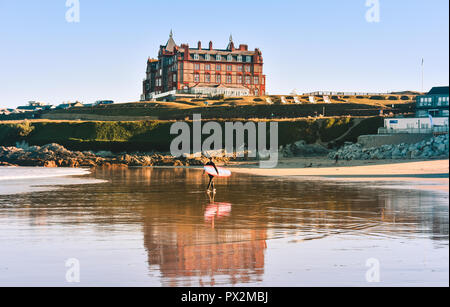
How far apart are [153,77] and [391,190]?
373 feet

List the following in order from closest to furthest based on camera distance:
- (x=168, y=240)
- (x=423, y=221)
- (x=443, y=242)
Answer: (x=443, y=242) → (x=168, y=240) → (x=423, y=221)

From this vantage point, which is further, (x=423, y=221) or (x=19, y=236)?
(x=423, y=221)

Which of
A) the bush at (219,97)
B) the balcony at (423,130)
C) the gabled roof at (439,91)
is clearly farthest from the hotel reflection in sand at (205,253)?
the bush at (219,97)

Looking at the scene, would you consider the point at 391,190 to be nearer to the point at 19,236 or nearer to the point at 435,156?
the point at 19,236

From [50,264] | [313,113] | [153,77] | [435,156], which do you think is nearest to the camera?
[50,264]

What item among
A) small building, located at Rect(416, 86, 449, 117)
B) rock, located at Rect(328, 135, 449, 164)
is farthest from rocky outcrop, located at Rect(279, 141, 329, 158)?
small building, located at Rect(416, 86, 449, 117)

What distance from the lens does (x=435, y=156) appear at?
49062 mm

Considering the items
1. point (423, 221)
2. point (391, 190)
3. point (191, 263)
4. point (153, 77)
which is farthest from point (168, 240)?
point (153, 77)

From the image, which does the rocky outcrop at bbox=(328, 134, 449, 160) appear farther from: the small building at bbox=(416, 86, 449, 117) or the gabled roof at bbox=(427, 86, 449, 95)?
the gabled roof at bbox=(427, 86, 449, 95)

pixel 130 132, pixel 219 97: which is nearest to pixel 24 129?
pixel 130 132

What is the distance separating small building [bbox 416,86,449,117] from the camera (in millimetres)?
75250

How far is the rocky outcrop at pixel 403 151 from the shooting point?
49.9 m

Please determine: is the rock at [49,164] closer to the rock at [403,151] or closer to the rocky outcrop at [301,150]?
the rocky outcrop at [301,150]

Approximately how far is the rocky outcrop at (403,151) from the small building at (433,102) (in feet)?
71.9
